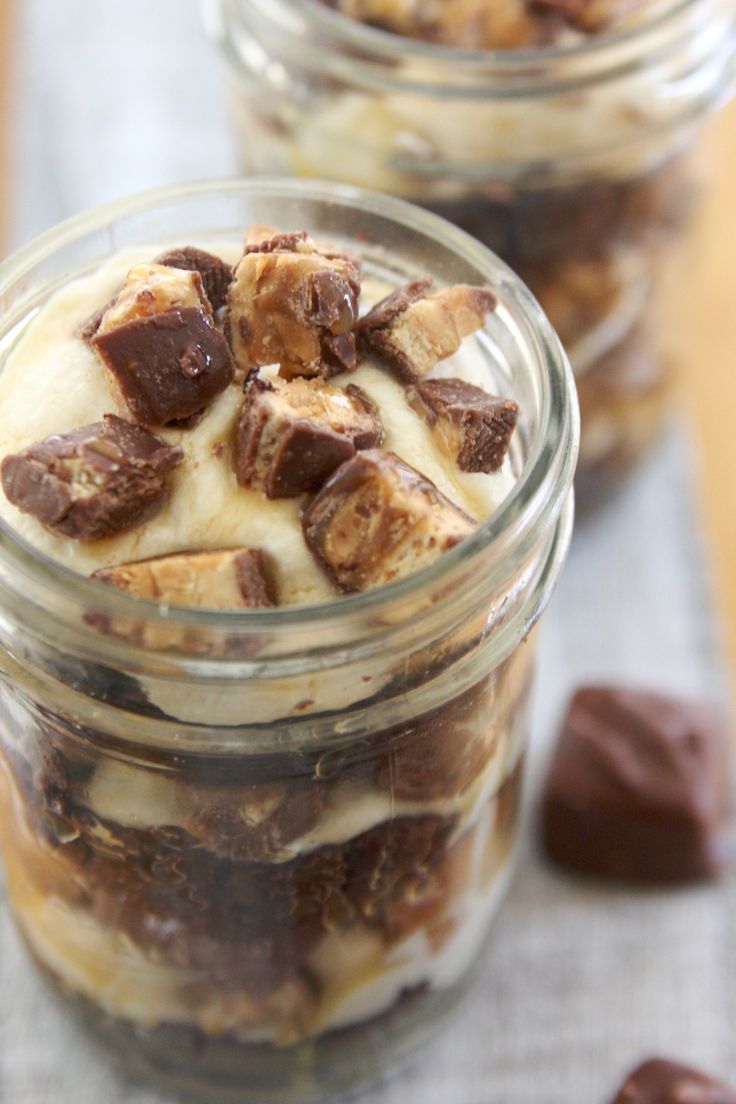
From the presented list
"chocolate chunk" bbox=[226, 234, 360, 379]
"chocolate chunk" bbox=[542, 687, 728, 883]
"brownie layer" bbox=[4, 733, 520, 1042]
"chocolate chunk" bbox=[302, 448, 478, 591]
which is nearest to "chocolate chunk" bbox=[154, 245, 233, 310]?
"chocolate chunk" bbox=[226, 234, 360, 379]

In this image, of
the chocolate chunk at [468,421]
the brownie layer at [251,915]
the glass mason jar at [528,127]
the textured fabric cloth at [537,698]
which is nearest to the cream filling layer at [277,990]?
the brownie layer at [251,915]

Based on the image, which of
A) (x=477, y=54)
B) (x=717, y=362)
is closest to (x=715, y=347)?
(x=717, y=362)

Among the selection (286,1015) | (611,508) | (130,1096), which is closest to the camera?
(286,1015)

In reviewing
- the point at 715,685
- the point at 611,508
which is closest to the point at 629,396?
the point at 611,508

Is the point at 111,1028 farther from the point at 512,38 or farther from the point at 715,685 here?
the point at 512,38

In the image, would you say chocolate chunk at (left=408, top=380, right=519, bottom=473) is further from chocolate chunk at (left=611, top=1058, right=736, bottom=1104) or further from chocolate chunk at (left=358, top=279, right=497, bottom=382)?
chocolate chunk at (left=611, top=1058, right=736, bottom=1104)

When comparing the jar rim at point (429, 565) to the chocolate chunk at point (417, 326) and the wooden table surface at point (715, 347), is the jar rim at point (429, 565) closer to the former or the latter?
the chocolate chunk at point (417, 326)
